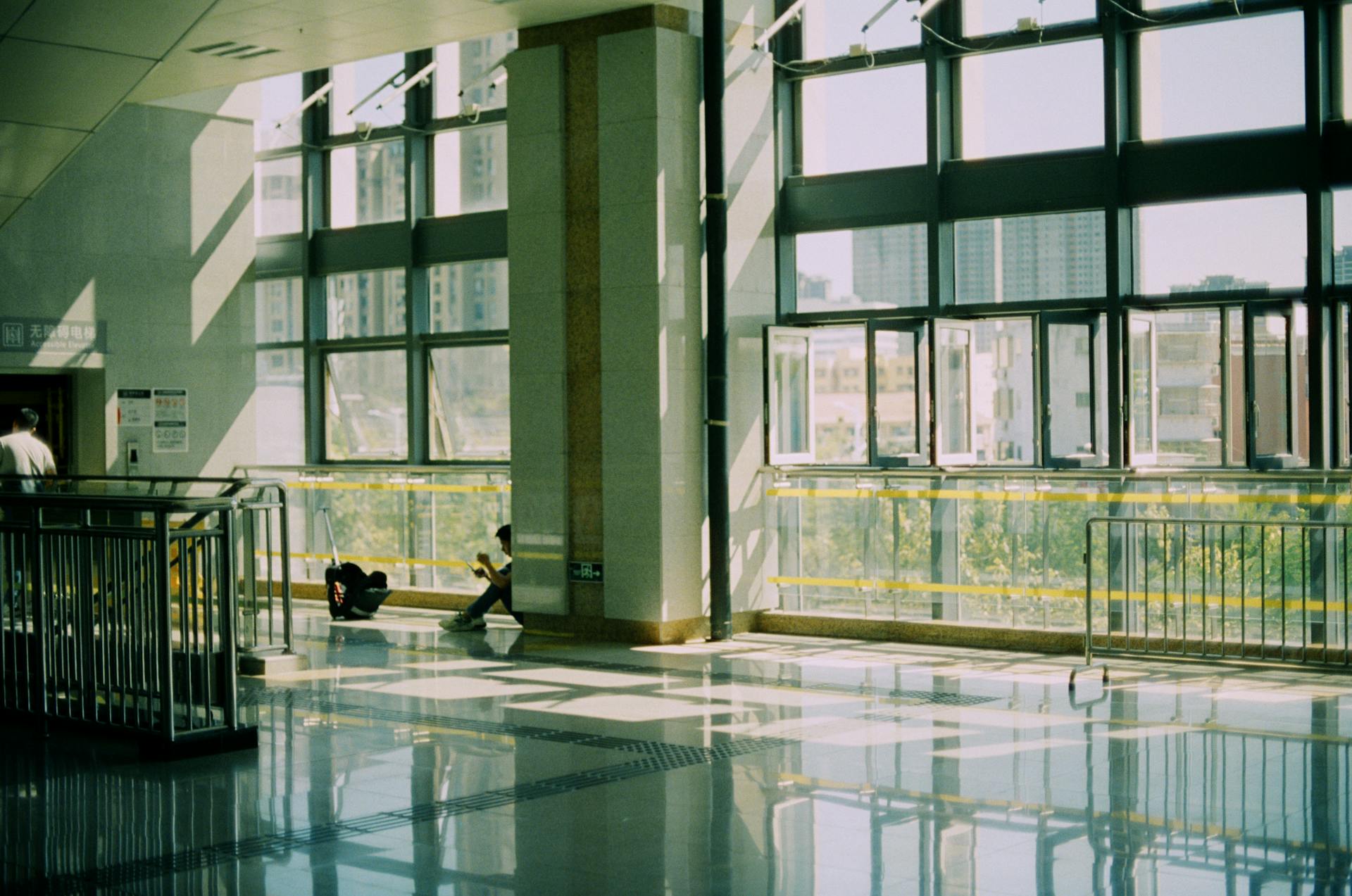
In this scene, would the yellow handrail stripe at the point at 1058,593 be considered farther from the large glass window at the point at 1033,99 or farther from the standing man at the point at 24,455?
the standing man at the point at 24,455

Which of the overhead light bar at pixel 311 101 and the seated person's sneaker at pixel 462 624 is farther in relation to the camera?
the overhead light bar at pixel 311 101

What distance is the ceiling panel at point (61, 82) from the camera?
25.3 feet

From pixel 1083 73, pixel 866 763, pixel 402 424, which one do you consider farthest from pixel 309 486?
pixel 866 763

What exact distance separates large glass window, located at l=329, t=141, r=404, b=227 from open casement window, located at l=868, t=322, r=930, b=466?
554cm

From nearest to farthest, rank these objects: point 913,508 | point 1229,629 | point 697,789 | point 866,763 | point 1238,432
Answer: point 697,789 → point 866,763 → point 1229,629 → point 1238,432 → point 913,508

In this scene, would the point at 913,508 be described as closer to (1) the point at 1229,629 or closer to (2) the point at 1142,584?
(2) the point at 1142,584

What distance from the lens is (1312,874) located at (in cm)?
506

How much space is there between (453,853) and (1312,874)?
2.96m

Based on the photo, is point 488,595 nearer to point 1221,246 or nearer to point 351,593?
point 351,593

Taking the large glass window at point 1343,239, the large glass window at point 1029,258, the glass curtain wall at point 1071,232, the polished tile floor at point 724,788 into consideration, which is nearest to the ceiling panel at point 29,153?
the polished tile floor at point 724,788

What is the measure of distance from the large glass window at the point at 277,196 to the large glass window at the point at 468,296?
2.29 m

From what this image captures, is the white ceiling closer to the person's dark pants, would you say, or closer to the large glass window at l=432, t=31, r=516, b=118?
the large glass window at l=432, t=31, r=516, b=118

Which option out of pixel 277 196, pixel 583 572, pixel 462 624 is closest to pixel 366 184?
pixel 277 196

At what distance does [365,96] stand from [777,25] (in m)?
5.01
